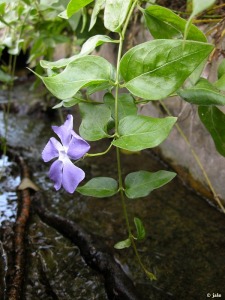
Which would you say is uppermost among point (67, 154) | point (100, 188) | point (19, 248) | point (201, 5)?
point (201, 5)

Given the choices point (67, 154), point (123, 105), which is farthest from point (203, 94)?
point (67, 154)

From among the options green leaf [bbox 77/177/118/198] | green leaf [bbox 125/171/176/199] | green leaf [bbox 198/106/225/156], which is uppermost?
green leaf [bbox 198/106/225/156]

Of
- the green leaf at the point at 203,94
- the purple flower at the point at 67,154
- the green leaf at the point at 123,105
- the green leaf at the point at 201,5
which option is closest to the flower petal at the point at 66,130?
the purple flower at the point at 67,154

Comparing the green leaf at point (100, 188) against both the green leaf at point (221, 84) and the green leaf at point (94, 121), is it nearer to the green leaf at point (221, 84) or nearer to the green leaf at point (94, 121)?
the green leaf at point (94, 121)

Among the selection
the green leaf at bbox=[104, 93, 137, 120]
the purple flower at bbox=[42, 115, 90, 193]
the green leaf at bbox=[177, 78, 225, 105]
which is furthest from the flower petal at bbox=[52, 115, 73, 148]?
the green leaf at bbox=[177, 78, 225, 105]

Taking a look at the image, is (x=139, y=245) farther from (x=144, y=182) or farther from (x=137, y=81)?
(x=137, y=81)

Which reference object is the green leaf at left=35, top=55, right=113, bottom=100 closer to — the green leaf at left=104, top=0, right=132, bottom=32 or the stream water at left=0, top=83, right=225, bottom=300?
the green leaf at left=104, top=0, right=132, bottom=32
